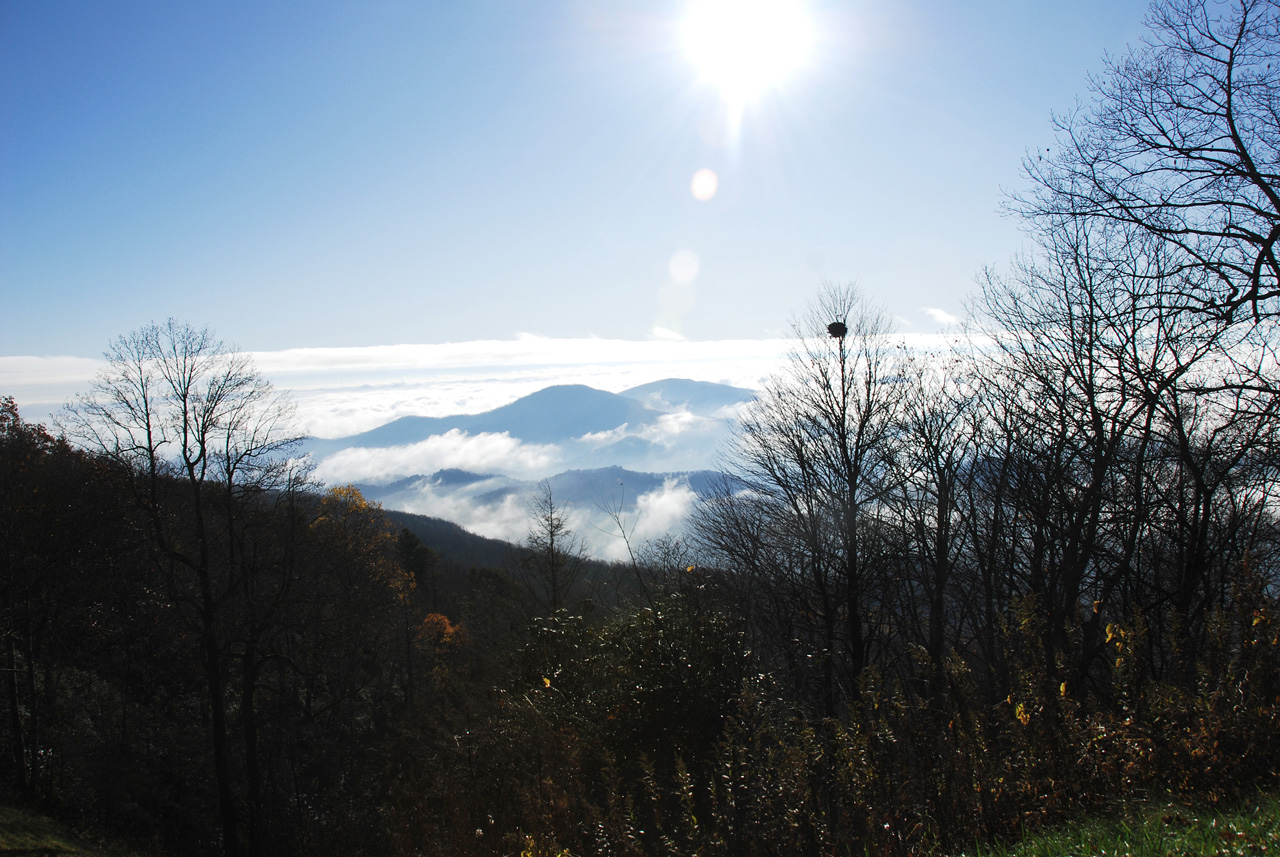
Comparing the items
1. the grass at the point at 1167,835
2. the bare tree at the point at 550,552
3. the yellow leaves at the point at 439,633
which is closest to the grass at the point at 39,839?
the bare tree at the point at 550,552

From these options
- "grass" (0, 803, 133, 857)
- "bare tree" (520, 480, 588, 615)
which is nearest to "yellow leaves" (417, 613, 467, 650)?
"bare tree" (520, 480, 588, 615)

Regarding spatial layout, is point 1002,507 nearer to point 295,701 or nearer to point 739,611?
point 739,611

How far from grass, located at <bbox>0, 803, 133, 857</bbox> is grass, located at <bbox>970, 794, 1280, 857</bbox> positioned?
1325 cm

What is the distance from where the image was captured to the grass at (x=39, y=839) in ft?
30.9

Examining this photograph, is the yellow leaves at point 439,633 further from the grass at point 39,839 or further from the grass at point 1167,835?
the grass at point 1167,835

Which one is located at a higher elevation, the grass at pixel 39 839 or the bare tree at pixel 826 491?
the bare tree at pixel 826 491

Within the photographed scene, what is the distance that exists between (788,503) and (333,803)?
17043mm

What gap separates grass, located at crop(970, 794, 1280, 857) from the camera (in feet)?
8.98

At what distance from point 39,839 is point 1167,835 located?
1514 cm

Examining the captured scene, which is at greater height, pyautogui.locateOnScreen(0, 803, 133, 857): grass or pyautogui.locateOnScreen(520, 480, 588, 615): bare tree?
pyautogui.locateOnScreen(520, 480, 588, 615): bare tree

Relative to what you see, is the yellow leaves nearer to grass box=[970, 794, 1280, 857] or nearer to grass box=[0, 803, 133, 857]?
grass box=[0, 803, 133, 857]

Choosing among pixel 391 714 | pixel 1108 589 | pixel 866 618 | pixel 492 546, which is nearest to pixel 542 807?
pixel 866 618

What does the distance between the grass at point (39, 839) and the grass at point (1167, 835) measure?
1325cm

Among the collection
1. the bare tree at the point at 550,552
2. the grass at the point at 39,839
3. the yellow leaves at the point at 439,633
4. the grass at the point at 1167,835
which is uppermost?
the grass at the point at 1167,835
